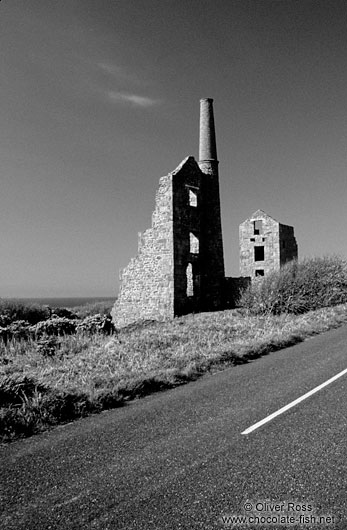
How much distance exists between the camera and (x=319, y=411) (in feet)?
22.7

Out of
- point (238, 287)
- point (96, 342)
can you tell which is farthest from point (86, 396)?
Result: point (238, 287)

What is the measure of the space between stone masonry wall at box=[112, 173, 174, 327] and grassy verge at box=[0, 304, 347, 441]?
784 cm

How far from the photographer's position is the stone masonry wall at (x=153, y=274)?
27.3m

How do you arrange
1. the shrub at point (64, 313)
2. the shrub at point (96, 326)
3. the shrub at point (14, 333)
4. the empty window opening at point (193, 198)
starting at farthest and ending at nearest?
the empty window opening at point (193, 198) < the shrub at point (64, 313) < the shrub at point (96, 326) < the shrub at point (14, 333)

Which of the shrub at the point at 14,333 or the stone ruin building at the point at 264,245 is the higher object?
the stone ruin building at the point at 264,245

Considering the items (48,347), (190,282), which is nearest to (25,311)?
(190,282)

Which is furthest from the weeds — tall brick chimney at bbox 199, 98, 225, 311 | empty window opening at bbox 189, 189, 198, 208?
empty window opening at bbox 189, 189, 198, 208

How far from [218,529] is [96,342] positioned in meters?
11.7

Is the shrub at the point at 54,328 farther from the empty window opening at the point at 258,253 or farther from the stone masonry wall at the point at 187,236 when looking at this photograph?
the empty window opening at the point at 258,253

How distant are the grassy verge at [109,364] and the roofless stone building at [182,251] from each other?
8151 mm

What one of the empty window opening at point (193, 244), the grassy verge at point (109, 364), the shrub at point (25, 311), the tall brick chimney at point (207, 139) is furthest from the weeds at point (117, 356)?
the tall brick chimney at point (207, 139)

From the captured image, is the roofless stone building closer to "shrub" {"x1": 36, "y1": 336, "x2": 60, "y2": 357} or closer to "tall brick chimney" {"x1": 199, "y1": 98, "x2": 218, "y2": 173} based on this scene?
"tall brick chimney" {"x1": 199, "y1": 98, "x2": 218, "y2": 173}

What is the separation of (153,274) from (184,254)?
88.6 inches

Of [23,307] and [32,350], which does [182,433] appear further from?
[23,307]
